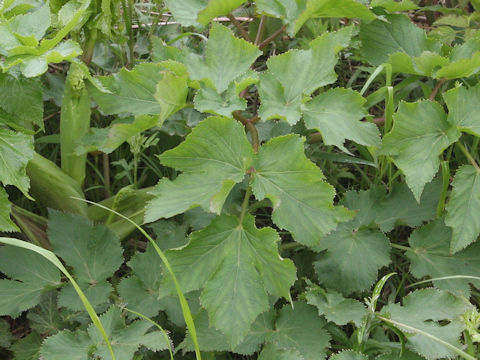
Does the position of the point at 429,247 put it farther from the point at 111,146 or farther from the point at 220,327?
the point at 111,146

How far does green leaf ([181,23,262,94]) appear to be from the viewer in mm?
1183

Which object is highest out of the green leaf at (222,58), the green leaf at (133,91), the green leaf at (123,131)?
the green leaf at (222,58)

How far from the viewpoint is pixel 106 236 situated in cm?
137

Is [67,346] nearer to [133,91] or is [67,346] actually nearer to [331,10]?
[133,91]

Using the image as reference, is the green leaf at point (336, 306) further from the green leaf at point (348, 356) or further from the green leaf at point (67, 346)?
the green leaf at point (67, 346)

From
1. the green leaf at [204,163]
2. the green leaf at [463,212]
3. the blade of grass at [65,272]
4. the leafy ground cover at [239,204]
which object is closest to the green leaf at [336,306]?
the leafy ground cover at [239,204]

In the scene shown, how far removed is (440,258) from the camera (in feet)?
4.37

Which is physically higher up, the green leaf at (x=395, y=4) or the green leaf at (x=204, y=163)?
the green leaf at (x=395, y=4)

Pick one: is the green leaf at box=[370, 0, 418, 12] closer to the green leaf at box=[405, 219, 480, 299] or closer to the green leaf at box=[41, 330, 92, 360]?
the green leaf at box=[405, 219, 480, 299]

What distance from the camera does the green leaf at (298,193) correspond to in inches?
43.2

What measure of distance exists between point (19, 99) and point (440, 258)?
1053 mm

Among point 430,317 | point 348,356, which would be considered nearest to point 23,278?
point 348,356

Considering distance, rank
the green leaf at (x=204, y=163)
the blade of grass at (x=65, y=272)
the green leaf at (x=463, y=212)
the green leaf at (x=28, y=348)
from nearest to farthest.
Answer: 1. the blade of grass at (x=65, y=272)
2. the green leaf at (x=204, y=163)
3. the green leaf at (x=463, y=212)
4. the green leaf at (x=28, y=348)

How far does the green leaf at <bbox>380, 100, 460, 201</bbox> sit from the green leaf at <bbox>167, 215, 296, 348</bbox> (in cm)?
36
